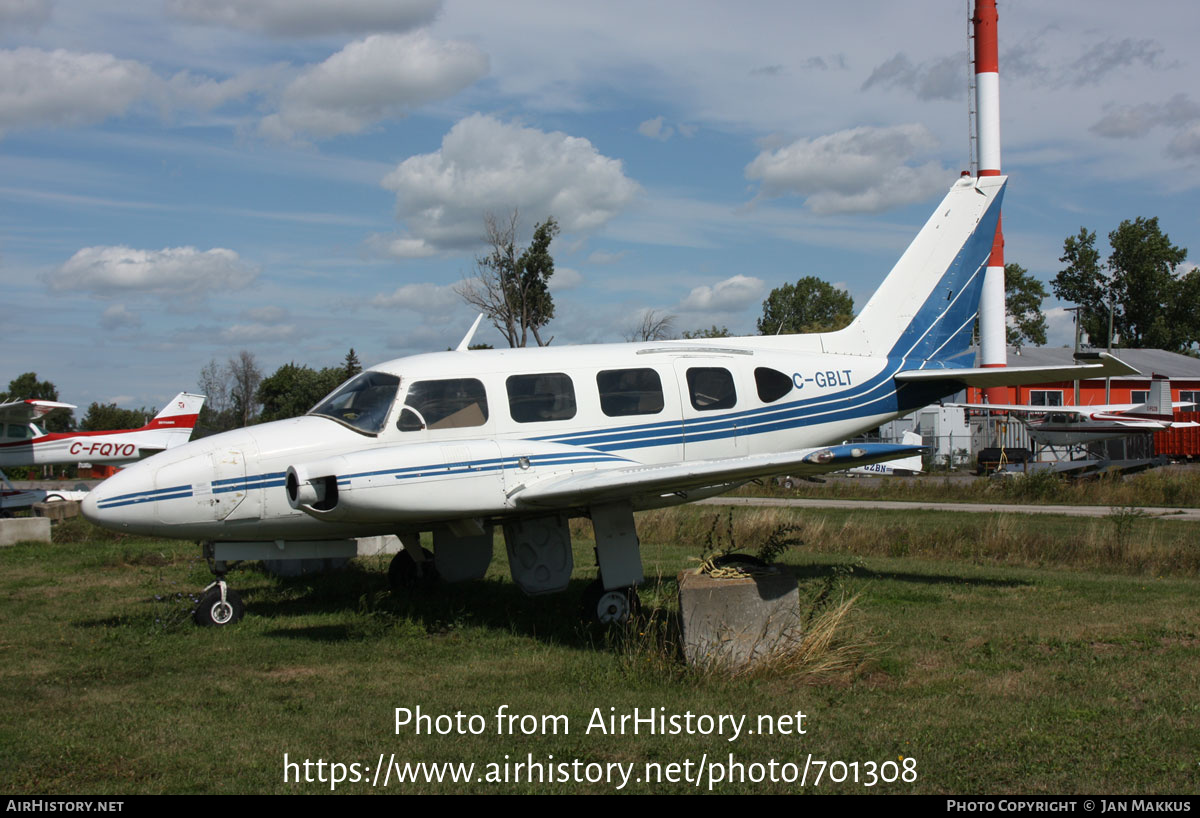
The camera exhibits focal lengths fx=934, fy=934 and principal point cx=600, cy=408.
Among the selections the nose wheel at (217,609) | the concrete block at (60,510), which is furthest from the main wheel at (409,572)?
the concrete block at (60,510)

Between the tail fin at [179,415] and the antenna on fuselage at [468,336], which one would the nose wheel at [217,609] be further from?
the tail fin at [179,415]

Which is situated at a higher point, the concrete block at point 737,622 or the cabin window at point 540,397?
the cabin window at point 540,397

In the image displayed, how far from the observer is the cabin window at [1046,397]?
6150 centimetres

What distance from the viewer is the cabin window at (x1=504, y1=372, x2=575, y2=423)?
10.1 metres

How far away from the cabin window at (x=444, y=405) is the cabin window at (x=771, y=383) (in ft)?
11.3

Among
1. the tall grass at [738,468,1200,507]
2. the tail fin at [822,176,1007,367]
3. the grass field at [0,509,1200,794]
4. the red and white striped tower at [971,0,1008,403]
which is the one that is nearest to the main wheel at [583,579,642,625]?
the grass field at [0,509,1200,794]

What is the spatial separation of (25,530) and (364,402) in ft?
38.9

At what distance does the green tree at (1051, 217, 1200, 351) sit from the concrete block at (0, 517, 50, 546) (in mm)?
88407

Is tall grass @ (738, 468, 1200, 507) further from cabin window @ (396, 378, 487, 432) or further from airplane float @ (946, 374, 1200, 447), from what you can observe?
cabin window @ (396, 378, 487, 432)

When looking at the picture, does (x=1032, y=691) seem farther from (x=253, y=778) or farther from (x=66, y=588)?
(x=66, y=588)

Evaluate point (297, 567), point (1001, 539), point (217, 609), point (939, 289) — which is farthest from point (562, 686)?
point (1001, 539)

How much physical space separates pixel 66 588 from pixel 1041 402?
6224cm

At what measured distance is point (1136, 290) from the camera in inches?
3361

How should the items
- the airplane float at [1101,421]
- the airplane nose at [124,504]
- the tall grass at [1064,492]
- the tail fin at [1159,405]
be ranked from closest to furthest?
the airplane nose at [124,504] → the tall grass at [1064,492] → the airplane float at [1101,421] → the tail fin at [1159,405]
